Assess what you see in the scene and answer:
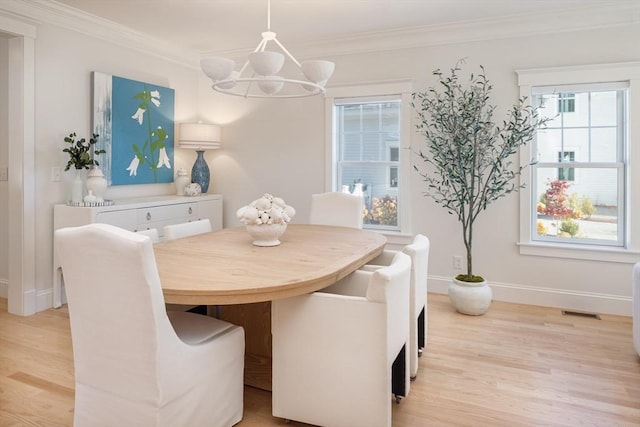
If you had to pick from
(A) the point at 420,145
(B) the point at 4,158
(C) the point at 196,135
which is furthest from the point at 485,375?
(B) the point at 4,158

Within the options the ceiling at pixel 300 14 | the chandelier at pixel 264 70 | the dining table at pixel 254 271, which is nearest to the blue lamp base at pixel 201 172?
the ceiling at pixel 300 14

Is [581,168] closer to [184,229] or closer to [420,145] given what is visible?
[420,145]

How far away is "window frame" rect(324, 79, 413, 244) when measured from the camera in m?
4.32

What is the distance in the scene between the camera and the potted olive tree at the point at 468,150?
368 cm

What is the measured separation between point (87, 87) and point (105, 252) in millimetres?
3006

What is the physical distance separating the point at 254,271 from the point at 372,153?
2842 mm

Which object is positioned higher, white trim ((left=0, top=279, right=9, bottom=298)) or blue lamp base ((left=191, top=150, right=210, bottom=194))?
blue lamp base ((left=191, top=150, right=210, bottom=194))

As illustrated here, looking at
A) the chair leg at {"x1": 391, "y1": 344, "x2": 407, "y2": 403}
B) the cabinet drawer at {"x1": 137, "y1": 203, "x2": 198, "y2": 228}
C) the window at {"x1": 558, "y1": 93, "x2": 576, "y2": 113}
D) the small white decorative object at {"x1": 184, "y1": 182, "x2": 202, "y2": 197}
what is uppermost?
the window at {"x1": 558, "y1": 93, "x2": 576, "y2": 113}

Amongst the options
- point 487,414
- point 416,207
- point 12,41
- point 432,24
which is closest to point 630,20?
point 432,24

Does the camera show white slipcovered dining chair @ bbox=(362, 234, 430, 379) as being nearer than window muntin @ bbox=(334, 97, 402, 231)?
Yes

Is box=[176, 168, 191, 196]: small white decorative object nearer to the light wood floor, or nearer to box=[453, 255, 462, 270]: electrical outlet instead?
the light wood floor

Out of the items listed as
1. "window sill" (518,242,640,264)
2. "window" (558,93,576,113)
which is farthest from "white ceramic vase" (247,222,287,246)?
"window" (558,93,576,113)

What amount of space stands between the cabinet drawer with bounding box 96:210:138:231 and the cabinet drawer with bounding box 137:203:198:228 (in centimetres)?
7

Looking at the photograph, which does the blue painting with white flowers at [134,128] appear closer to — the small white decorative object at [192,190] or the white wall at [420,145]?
the small white decorative object at [192,190]
